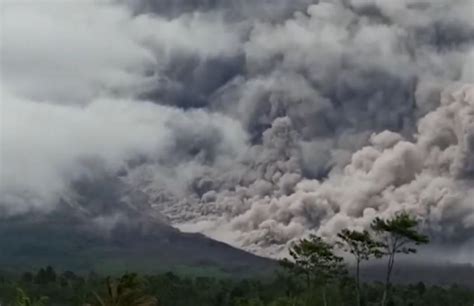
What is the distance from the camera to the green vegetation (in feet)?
140

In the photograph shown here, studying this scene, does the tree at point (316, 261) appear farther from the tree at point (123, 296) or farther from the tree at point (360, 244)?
the tree at point (123, 296)

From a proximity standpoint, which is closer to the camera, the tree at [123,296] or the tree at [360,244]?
the tree at [123,296]

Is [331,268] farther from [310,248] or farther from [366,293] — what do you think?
[366,293]

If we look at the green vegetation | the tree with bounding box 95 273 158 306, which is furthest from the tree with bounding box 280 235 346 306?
the tree with bounding box 95 273 158 306

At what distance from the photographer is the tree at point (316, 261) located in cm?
7094

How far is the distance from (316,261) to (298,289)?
38.7 metres

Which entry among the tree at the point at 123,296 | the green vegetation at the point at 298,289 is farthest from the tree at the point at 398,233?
the tree at the point at 123,296

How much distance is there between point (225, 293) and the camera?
117 m

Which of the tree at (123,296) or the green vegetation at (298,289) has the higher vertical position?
the green vegetation at (298,289)

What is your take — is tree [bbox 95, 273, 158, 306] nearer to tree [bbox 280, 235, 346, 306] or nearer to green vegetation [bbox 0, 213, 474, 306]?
green vegetation [bbox 0, 213, 474, 306]

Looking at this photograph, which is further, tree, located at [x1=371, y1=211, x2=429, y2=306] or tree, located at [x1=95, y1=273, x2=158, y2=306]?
tree, located at [x1=371, y1=211, x2=429, y2=306]

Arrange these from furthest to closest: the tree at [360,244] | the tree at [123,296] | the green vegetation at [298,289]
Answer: the tree at [360,244] < the green vegetation at [298,289] < the tree at [123,296]

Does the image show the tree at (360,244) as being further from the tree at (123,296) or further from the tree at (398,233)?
the tree at (123,296)

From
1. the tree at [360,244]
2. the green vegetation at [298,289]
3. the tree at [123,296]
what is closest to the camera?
the tree at [123,296]
